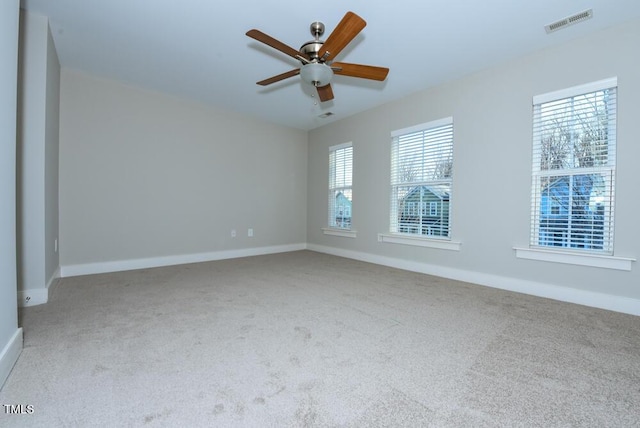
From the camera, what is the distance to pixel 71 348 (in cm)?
170

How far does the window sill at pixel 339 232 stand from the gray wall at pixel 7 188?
12.8 feet

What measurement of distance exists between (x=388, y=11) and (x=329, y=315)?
2.46m

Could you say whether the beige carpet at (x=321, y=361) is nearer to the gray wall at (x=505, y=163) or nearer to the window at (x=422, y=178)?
the gray wall at (x=505, y=163)

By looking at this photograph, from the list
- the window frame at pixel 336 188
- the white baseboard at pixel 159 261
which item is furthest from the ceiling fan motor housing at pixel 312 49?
the white baseboard at pixel 159 261

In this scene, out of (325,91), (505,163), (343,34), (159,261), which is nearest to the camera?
(343,34)

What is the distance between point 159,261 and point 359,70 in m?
3.59

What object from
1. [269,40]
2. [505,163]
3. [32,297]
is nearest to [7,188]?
[32,297]

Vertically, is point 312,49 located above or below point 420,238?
above

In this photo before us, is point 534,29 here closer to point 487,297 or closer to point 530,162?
point 530,162

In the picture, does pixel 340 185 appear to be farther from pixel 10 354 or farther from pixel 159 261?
pixel 10 354

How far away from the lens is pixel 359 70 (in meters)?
2.43

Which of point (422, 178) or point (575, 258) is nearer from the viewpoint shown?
point (575, 258)

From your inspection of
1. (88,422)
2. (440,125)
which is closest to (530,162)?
(440,125)

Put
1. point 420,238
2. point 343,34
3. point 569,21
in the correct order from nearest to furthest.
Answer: point 343,34 < point 569,21 < point 420,238
